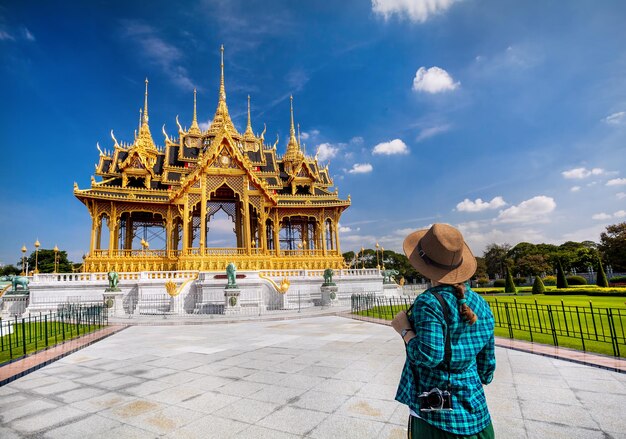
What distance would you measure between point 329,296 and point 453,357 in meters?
20.7

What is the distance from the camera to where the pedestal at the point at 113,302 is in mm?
19422

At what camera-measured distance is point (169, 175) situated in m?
34.1

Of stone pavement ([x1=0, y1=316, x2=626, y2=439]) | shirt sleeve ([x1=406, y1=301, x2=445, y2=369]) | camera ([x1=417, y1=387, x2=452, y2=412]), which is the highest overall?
shirt sleeve ([x1=406, y1=301, x2=445, y2=369])

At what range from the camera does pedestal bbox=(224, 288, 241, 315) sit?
764 inches

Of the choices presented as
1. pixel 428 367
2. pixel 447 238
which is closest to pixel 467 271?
pixel 447 238

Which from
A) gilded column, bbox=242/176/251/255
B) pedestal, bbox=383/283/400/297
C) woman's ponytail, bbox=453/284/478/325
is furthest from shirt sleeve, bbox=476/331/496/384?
gilded column, bbox=242/176/251/255

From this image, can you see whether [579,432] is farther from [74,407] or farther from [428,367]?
[74,407]

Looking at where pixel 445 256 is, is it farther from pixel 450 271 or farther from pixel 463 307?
pixel 463 307

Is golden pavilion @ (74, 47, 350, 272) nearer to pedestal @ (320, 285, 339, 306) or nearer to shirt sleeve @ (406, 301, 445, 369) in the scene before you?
pedestal @ (320, 285, 339, 306)

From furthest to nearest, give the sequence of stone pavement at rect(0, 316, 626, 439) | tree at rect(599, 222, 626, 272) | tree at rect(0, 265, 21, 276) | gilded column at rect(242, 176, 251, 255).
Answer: tree at rect(0, 265, 21, 276) < tree at rect(599, 222, 626, 272) < gilded column at rect(242, 176, 251, 255) < stone pavement at rect(0, 316, 626, 439)

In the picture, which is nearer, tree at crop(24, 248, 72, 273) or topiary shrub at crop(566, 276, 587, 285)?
topiary shrub at crop(566, 276, 587, 285)

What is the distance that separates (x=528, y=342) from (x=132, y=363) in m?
9.99

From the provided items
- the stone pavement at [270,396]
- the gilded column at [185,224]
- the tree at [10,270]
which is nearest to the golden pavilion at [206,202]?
the gilded column at [185,224]

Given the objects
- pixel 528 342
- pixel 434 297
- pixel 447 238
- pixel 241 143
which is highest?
pixel 241 143
